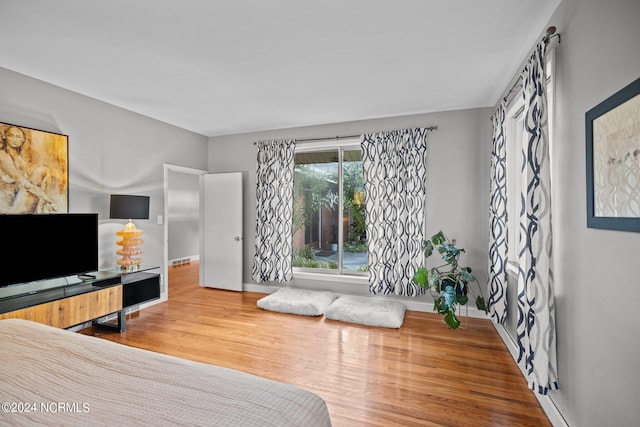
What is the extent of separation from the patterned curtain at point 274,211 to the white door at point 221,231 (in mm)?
380

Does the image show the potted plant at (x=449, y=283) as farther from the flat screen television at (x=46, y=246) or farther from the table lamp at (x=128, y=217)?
the flat screen television at (x=46, y=246)

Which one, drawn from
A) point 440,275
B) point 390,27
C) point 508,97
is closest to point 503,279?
point 440,275

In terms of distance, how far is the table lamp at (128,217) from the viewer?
11.6 ft

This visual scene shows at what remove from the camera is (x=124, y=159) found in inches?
157

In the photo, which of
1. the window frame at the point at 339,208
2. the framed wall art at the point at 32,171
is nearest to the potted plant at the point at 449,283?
the window frame at the point at 339,208

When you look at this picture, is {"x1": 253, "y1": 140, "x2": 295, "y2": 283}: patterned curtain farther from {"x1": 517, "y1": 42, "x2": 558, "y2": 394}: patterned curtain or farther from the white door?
{"x1": 517, "y1": 42, "x2": 558, "y2": 394}: patterned curtain

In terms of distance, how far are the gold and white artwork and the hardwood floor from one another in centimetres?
152

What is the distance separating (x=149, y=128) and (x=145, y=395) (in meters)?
4.12

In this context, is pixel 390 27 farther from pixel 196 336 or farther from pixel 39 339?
pixel 196 336

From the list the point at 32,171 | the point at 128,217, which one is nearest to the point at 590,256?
the point at 128,217

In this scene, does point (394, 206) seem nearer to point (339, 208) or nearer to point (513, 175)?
point (339, 208)

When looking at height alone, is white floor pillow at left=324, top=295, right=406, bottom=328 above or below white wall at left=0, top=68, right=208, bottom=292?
below

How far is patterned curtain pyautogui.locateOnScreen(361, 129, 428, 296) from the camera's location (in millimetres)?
4113

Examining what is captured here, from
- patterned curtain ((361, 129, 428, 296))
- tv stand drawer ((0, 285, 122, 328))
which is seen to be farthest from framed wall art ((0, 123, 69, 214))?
patterned curtain ((361, 129, 428, 296))
